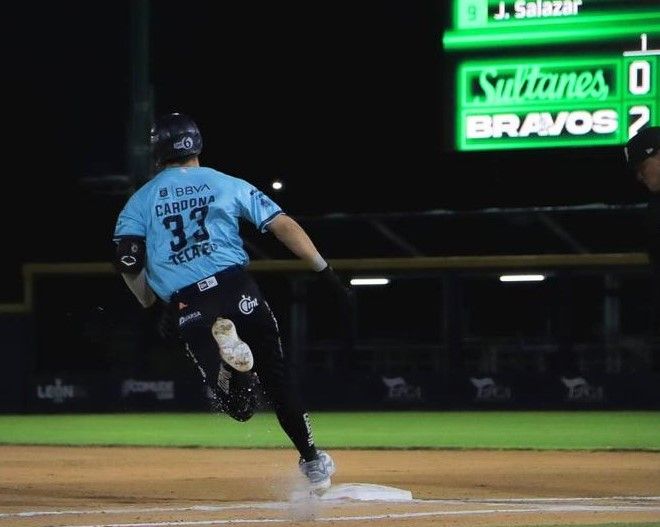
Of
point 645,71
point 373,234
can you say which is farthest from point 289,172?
point 645,71

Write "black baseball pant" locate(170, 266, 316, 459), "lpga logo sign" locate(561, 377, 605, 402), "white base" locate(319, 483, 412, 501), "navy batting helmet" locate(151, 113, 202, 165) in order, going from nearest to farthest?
"black baseball pant" locate(170, 266, 316, 459) → "navy batting helmet" locate(151, 113, 202, 165) → "white base" locate(319, 483, 412, 501) → "lpga logo sign" locate(561, 377, 605, 402)

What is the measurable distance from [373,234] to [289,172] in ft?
66.8

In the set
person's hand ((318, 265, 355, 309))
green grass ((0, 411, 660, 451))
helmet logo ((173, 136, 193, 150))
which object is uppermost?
helmet logo ((173, 136, 193, 150))

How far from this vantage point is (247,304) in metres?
6.73

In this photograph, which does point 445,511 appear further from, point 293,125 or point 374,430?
point 293,125

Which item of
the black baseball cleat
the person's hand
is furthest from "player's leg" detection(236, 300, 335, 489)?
the person's hand

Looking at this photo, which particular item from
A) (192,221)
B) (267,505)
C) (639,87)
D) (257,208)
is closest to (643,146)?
(257,208)

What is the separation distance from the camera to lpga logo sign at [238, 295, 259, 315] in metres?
6.72

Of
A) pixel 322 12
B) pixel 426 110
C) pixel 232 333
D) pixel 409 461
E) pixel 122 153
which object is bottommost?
pixel 409 461

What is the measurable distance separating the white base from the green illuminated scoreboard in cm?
1253

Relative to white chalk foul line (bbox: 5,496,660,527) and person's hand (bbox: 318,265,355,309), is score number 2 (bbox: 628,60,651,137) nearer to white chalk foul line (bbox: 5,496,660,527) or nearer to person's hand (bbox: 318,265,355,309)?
white chalk foul line (bbox: 5,496,660,527)

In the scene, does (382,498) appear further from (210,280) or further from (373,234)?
(373,234)

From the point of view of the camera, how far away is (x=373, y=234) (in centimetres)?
3122

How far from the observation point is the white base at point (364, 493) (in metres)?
7.48
